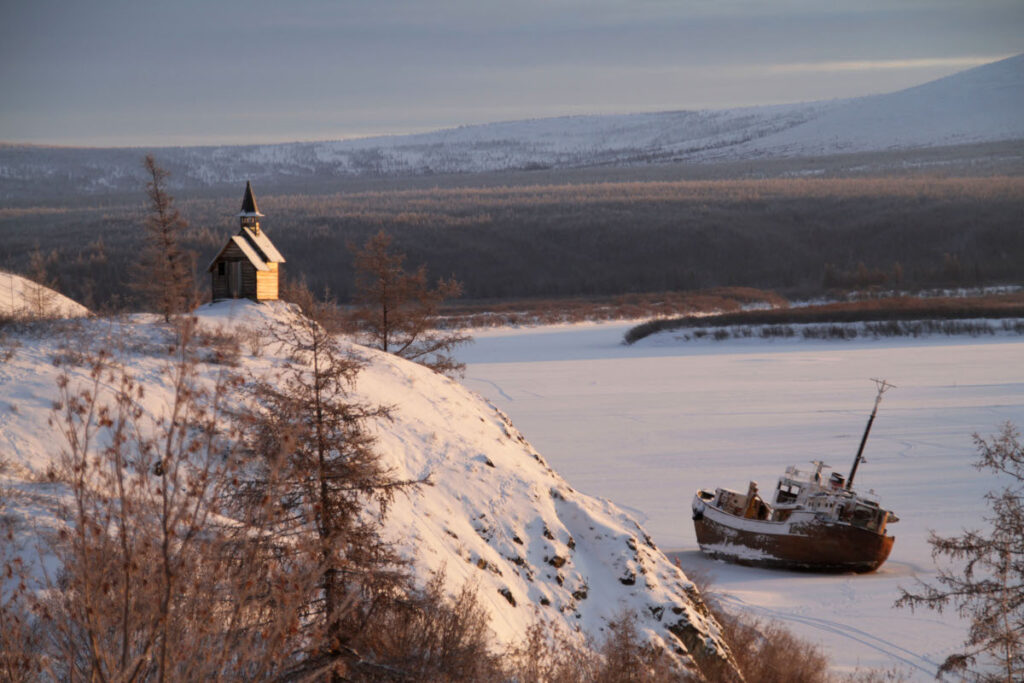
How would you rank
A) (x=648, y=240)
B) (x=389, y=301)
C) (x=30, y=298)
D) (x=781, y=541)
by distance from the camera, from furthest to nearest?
(x=648, y=240), (x=389, y=301), (x=781, y=541), (x=30, y=298)

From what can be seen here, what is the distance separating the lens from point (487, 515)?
39.4ft

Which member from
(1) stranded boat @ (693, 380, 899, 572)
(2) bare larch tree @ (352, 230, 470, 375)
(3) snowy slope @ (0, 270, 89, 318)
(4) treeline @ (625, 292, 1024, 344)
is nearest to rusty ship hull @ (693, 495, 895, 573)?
(1) stranded boat @ (693, 380, 899, 572)

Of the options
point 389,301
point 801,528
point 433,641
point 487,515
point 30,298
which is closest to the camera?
point 433,641

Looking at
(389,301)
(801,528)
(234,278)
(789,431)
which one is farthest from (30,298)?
(789,431)

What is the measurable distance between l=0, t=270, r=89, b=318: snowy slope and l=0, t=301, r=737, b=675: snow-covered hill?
10.6 feet

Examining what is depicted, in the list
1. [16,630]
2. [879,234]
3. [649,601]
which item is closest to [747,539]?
[649,601]

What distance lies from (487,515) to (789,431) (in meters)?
21.2

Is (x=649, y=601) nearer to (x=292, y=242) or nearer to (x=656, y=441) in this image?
(x=656, y=441)

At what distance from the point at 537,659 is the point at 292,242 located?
97907 mm

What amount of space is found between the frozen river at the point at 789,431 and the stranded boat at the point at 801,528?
0.38 meters

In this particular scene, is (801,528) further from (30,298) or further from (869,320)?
(869,320)

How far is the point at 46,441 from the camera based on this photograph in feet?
32.1

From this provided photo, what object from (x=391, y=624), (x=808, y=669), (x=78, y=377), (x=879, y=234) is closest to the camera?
(x=391, y=624)

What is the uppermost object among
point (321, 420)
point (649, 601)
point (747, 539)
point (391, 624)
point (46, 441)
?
point (321, 420)
